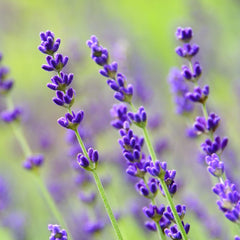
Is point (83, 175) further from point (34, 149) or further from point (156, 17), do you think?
point (156, 17)

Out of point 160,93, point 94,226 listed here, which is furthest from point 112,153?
point 160,93

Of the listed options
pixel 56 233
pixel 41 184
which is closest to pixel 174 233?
pixel 56 233

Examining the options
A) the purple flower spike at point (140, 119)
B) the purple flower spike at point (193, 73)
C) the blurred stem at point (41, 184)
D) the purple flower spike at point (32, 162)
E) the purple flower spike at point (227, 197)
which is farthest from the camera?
the purple flower spike at point (32, 162)

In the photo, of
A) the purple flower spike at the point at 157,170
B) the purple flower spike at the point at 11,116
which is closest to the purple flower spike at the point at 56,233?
the purple flower spike at the point at 157,170

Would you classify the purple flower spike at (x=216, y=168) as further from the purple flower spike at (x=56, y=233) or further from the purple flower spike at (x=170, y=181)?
the purple flower spike at (x=56, y=233)

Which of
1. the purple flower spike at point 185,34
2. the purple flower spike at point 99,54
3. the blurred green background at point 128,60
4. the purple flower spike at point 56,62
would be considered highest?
the blurred green background at point 128,60

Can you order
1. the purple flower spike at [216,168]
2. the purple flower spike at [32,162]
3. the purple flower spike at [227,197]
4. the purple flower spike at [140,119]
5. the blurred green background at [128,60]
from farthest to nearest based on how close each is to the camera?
1. the blurred green background at [128,60]
2. the purple flower spike at [32,162]
3. the purple flower spike at [140,119]
4. the purple flower spike at [216,168]
5. the purple flower spike at [227,197]

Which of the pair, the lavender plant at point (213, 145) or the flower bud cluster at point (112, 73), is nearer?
the lavender plant at point (213, 145)

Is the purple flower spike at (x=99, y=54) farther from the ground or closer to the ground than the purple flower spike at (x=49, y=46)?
closer to the ground
